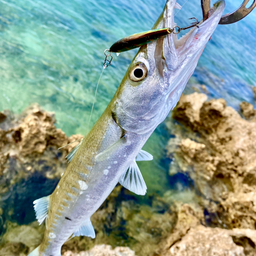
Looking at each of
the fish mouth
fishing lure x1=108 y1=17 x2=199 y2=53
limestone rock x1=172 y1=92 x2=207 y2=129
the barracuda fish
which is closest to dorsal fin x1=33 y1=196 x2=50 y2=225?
the barracuda fish

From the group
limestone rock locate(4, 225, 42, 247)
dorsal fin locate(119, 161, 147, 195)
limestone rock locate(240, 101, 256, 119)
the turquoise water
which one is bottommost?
limestone rock locate(4, 225, 42, 247)

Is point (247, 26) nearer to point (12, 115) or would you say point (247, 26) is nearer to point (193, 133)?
point (193, 133)

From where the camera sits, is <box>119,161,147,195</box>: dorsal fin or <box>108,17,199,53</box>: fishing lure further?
<box>119,161,147,195</box>: dorsal fin

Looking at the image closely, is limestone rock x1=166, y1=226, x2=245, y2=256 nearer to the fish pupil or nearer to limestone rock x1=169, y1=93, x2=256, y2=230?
limestone rock x1=169, y1=93, x2=256, y2=230

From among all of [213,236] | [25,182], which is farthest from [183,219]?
[25,182]

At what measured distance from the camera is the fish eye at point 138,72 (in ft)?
4.96

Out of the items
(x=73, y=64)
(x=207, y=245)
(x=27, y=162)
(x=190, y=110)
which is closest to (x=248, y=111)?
(x=190, y=110)

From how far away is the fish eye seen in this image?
4.96ft

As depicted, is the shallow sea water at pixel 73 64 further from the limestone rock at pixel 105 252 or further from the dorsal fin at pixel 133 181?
the dorsal fin at pixel 133 181

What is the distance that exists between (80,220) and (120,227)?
180 centimetres

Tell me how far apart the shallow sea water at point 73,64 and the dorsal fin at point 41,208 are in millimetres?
2875

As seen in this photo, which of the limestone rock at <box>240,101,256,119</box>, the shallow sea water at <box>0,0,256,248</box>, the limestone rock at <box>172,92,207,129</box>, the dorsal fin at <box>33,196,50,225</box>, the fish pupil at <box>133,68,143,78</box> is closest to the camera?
the fish pupil at <box>133,68,143,78</box>

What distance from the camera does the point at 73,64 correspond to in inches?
272

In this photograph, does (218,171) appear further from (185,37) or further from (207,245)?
(185,37)
